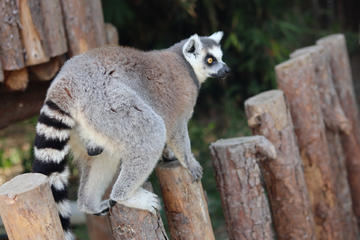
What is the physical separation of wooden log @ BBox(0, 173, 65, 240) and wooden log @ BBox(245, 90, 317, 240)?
72.5 inches

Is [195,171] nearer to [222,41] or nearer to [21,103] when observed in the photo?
[21,103]

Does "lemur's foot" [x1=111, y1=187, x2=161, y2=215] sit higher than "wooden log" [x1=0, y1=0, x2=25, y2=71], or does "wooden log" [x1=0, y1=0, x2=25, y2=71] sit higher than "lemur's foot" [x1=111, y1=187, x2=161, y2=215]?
"wooden log" [x1=0, y1=0, x2=25, y2=71]

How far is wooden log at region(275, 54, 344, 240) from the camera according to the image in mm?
3346

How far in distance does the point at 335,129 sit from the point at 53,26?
3023 mm

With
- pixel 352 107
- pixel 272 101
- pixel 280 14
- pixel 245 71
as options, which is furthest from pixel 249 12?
pixel 272 101

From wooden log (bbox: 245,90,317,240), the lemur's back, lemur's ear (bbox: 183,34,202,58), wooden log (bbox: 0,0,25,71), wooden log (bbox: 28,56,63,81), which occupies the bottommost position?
wooden log (bbox: 245,90,317,240)

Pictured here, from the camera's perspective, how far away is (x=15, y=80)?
9.84 feet

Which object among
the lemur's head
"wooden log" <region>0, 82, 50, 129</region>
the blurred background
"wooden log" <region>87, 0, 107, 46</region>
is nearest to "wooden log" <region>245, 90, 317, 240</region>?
the lemur's head

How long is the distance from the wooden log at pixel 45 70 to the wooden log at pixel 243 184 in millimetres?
1673

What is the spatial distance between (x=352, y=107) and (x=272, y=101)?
1.84 metres

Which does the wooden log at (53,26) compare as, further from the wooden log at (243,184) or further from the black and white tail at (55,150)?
the wooden log at (243,184)

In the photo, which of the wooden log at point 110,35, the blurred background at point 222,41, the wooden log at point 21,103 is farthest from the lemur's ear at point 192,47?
the blurred background at point 222,41

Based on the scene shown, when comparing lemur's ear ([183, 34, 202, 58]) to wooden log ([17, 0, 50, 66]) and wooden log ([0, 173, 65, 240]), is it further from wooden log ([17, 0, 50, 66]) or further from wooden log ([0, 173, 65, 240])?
wooden log ([0, 173, 65, 240])

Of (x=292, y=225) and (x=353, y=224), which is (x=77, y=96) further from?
(x=353, y=224)
